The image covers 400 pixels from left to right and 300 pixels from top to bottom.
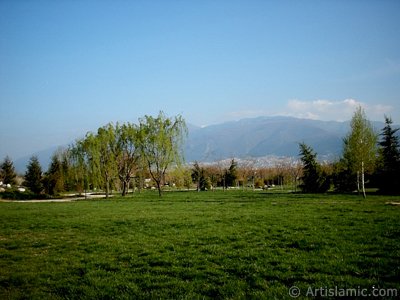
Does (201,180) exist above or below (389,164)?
below

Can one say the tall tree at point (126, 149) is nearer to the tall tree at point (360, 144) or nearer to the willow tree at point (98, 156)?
the willow tree at point (98, 156)

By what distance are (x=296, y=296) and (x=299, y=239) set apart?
6582 mm

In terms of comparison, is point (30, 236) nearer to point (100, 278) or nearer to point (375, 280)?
point (100, 278)

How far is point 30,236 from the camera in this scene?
18656mm

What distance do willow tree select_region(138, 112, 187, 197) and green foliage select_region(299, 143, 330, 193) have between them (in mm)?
29111

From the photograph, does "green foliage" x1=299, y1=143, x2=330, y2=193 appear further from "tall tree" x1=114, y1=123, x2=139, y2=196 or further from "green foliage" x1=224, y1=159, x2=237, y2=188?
"green foliage" x1=224, y1=159, x2=237, y2=188

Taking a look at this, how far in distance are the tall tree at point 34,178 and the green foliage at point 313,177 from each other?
67.0m

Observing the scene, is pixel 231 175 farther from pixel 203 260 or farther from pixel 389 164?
pixel 203 260

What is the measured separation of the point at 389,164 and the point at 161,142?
146 feet

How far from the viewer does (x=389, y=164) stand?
186ft

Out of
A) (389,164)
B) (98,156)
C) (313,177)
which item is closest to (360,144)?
(389,164)

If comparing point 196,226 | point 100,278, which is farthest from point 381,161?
point 100,278

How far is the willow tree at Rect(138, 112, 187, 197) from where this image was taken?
62531mm

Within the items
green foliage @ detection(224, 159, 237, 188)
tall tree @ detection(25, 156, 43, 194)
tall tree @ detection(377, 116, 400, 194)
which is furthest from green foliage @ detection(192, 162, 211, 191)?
tall tree @ detection(377, 116, 400, 194)
